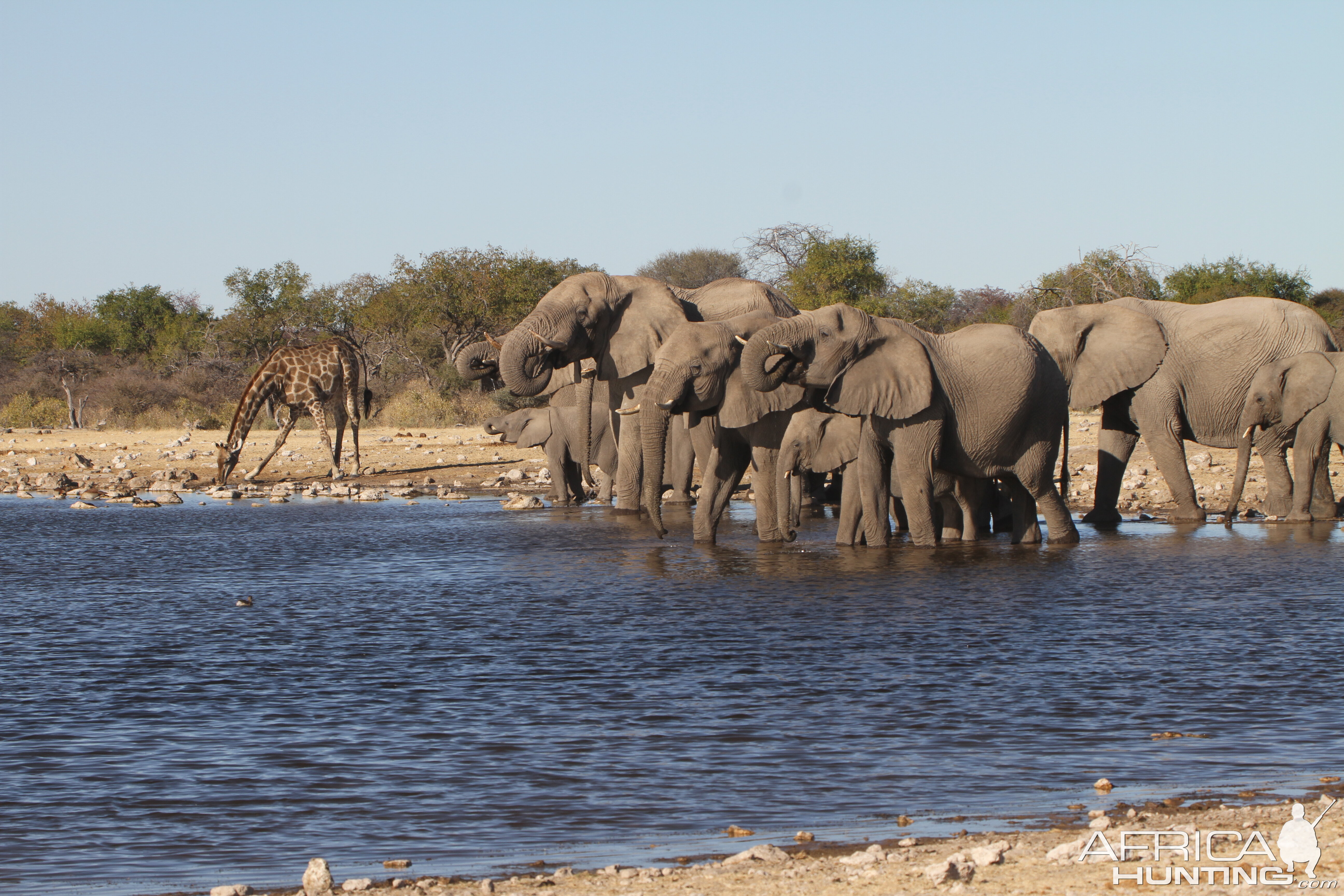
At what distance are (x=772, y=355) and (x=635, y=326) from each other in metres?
2.64

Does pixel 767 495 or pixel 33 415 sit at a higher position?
pixel 33 415

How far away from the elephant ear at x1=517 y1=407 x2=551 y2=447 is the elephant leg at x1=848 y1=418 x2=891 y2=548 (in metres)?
6.11

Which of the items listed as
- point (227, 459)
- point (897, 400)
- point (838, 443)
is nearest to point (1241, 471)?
point (838, 443)

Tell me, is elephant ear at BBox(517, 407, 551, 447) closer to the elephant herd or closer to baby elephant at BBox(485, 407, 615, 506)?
baby elephant at BBox(485, 407, 615, 506)

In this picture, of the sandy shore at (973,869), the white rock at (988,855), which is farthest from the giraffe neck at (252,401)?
the white rock at (988,855)

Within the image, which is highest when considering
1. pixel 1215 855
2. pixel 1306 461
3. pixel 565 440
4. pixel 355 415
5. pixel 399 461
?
pixel 355 415

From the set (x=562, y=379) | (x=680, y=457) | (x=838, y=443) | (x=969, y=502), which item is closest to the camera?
(x=838, y=443)

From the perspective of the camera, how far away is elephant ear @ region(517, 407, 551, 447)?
56.4ft

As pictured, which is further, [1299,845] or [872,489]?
[872,489]

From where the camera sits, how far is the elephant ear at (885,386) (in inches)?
443

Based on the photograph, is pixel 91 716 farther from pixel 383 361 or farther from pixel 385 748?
pixel 383 361

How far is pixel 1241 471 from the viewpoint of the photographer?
14.0 m

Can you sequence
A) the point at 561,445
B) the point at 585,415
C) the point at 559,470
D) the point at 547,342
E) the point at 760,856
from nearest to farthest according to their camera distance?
1. the point at 760,856
2. the point at 547,342
3. the point at 585,415
4. the point at 561,445
5. the point at 559,470

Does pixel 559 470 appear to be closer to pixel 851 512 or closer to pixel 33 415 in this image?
pixel 851 512
